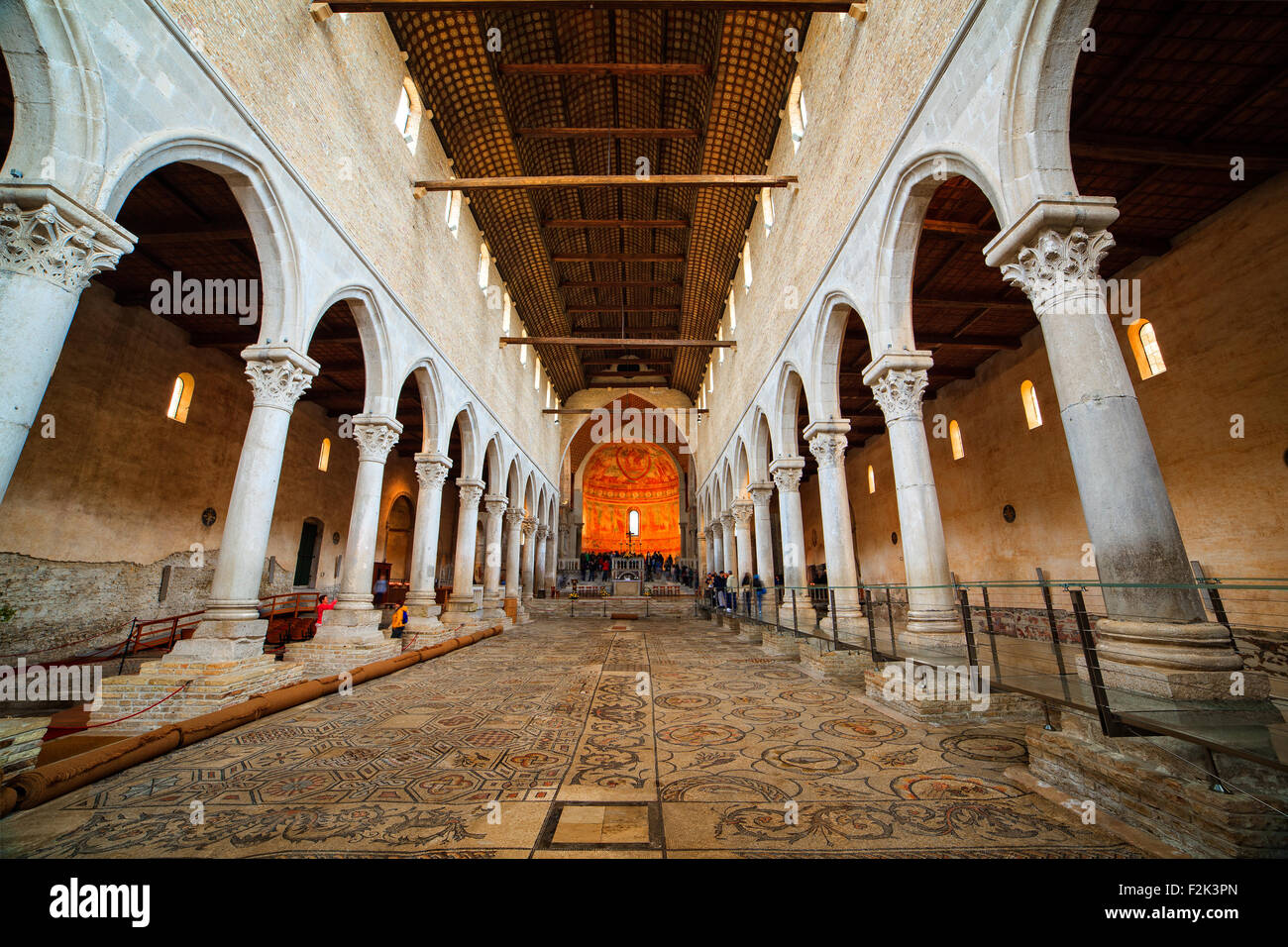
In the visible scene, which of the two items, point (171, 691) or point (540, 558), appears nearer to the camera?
point (171, 691)

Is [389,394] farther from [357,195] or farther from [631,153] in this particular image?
[631,153]

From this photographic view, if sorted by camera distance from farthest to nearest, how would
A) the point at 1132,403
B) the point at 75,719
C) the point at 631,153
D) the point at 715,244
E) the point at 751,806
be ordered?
the point at 715,244, the point at 631,153, the point at 75,719, the point at 1132,403, the point at 751,806

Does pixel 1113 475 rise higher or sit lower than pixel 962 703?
higher

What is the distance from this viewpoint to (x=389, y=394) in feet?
32.8

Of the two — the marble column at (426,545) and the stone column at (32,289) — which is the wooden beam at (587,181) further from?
the stone column at (32,289)

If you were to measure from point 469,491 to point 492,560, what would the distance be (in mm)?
3216

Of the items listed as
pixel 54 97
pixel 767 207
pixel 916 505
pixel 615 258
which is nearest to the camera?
pixel 54 97

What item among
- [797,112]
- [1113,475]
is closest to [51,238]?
[1113,475]

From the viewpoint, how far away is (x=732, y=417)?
18516 millimetres

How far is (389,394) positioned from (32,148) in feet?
19.8

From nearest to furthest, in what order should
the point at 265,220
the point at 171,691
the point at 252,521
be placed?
1. the point at 171,691
2. the point at 252,521
3. the point at 265,220

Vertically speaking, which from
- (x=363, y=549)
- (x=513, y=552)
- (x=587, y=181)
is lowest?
(x=363, y=549)

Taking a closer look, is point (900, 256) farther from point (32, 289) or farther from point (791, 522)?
point (32, 289)
